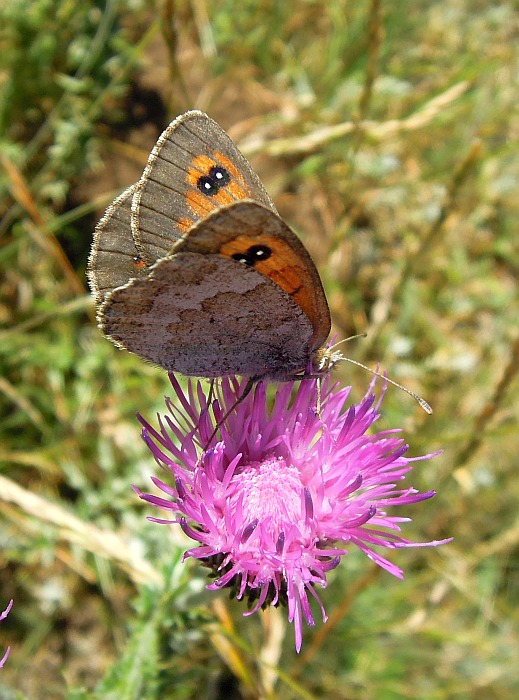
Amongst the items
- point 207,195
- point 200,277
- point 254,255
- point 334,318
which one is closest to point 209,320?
point 200,277


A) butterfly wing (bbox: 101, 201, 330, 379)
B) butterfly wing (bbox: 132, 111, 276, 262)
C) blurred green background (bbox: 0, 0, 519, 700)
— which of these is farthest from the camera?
blurred green background (bbox: 0, 0, 519, 700)

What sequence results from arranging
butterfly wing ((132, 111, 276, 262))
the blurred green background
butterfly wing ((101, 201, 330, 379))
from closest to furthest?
1. butterfly wing ((101, 201, 330, 379))
2. butterfly wing ((132, 111, 276, 262))
3. the blurred green background

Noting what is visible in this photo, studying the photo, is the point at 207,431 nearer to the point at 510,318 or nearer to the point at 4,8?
the point at 4,8

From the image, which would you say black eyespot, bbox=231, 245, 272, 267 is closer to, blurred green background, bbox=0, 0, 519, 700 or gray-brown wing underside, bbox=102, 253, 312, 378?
gray-brown wing underside, bbox=102, 253, 312, 378

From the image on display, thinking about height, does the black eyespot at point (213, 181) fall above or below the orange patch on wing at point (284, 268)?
above

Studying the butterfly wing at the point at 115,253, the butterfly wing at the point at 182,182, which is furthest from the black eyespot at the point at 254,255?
the butterfly wing at the point at 115,253

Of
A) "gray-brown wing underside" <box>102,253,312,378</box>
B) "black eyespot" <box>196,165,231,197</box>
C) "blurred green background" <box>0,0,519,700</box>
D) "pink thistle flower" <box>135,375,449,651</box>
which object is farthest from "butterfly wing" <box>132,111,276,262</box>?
"blurred green background" <box>0,0,519,700</box>

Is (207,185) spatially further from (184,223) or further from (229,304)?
(229,304)

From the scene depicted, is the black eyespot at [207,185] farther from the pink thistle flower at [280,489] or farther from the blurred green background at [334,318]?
the blurred green background at [334,318]
